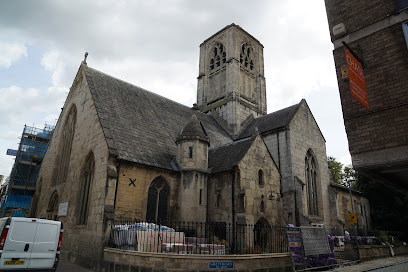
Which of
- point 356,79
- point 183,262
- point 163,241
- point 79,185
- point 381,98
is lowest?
point 183,262

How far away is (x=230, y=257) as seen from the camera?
968 centimetres

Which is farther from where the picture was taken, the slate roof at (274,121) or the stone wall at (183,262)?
the slate roof at (274,121)

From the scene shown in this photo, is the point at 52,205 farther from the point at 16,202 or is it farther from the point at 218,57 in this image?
the point at 218,57

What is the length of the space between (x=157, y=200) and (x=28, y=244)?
639 cm

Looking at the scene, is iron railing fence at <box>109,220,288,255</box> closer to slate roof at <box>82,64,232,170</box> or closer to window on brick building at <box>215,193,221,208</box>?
window on brick building at <box>215,193,221,208</box>

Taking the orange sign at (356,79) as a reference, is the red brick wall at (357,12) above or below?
above

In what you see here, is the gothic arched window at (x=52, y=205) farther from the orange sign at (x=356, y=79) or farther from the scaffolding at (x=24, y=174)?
the orange sign at (x=356, y=79)

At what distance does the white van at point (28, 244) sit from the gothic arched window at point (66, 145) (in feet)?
28.7

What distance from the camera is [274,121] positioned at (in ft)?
71.7

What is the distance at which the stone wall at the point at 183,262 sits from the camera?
30.8ft

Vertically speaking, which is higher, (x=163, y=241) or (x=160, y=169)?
(x=160, y=169)

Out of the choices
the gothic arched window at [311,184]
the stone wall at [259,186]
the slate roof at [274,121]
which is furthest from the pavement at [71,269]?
the slate roof at [274,121]

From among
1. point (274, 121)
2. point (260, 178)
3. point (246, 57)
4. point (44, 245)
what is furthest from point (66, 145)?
point (246, 57)

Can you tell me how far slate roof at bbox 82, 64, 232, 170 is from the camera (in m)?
14.5
